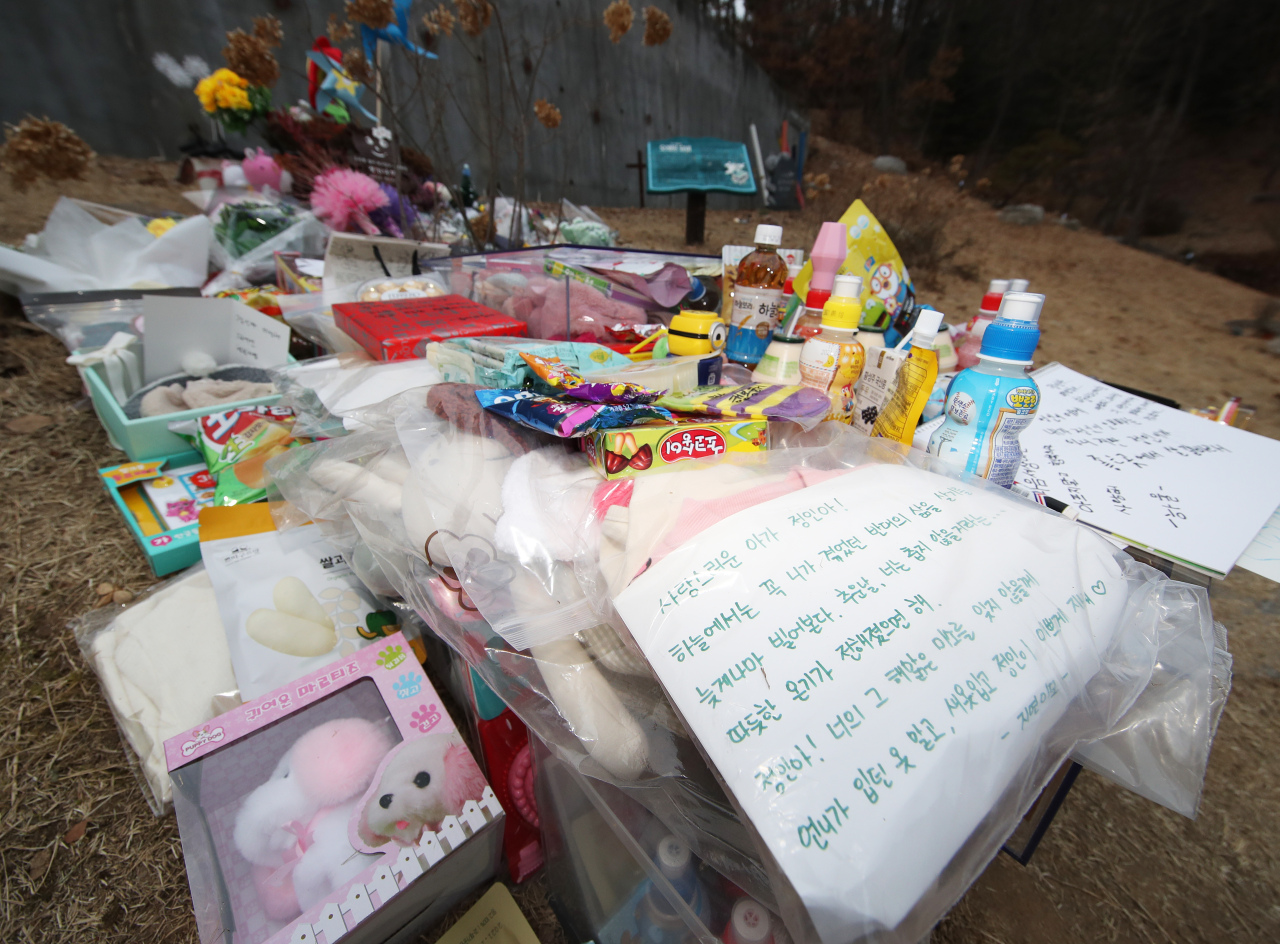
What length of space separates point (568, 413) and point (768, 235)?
2.17ft

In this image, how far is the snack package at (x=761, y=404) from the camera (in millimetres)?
634

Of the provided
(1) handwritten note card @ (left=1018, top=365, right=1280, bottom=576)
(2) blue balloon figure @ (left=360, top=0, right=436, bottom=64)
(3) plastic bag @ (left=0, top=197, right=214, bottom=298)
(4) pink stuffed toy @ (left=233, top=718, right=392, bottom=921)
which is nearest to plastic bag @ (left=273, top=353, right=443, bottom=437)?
(4) pink stuffed toy @ (left=233, top=718, right=392, bottom=921)

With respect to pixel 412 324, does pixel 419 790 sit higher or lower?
lower

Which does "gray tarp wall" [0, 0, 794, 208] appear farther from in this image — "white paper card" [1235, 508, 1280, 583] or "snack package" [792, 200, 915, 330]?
"white paper card" [1235, 508, 1280, 583]

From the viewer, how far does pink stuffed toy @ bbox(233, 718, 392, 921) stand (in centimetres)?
50

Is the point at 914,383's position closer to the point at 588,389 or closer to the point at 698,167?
the point at 588,389

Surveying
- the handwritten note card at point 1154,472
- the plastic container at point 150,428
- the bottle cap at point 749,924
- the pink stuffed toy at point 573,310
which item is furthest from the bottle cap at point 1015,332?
the plastic container at point 150,428

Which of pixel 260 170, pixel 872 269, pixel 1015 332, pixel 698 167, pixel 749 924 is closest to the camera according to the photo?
pixel 749 924

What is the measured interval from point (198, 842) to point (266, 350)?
1.07 m

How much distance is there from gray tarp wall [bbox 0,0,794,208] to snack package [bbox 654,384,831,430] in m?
1.64

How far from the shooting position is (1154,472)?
755 millimetres

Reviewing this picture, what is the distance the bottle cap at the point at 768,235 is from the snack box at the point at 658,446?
1.86ft

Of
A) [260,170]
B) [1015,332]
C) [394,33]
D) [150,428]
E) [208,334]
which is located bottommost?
[150,428]

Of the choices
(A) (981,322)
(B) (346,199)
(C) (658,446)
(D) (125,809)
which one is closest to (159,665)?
(D) (125,809)
